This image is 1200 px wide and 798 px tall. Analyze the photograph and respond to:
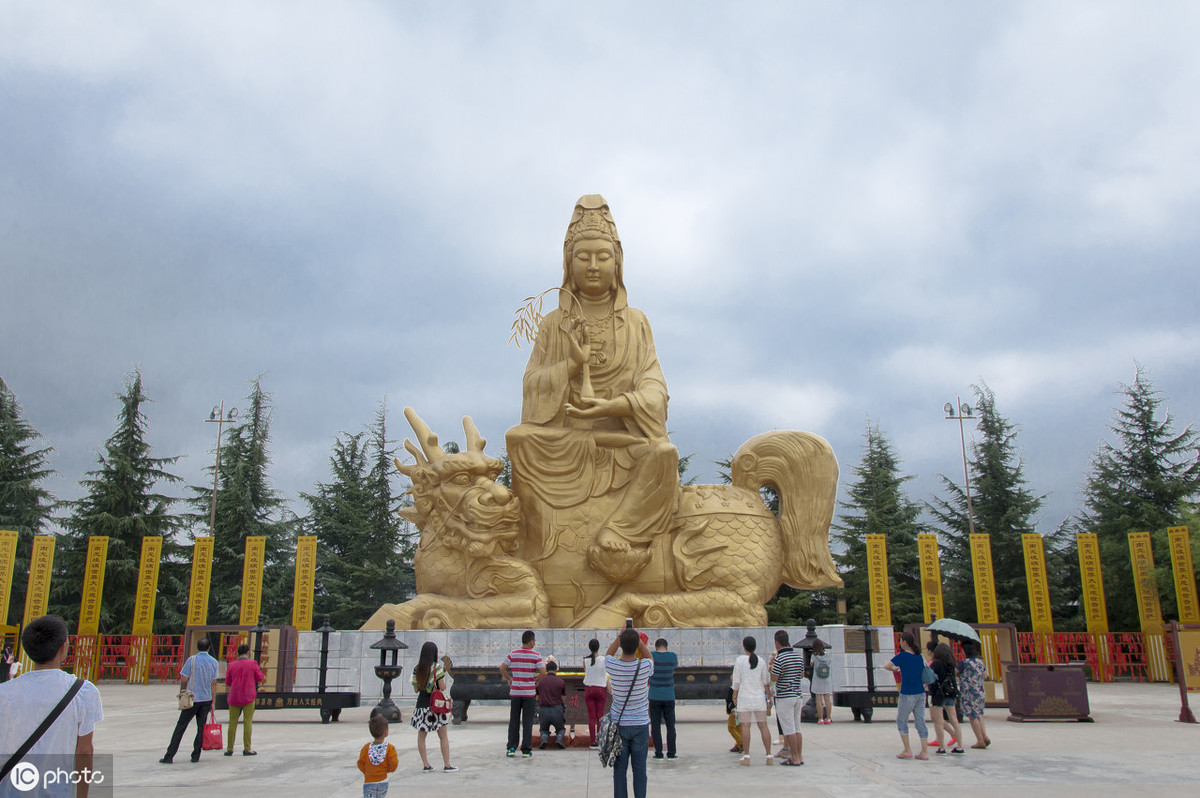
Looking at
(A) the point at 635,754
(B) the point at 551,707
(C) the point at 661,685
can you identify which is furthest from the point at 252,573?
(A) the point at 635,754

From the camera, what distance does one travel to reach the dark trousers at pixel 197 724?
5910 millimetres

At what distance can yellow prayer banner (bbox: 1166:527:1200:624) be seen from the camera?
1515cm

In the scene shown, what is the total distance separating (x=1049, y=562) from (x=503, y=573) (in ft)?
59.1

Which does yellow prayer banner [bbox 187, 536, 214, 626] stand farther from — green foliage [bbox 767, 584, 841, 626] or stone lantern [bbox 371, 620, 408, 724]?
green foliage [bbox 767, 584, 841, 626]

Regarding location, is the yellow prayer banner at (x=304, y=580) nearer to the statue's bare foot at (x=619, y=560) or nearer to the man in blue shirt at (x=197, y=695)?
the statue's bare foot at (x=619, y=560)

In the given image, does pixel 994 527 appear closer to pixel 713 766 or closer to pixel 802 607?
pixel 802 607

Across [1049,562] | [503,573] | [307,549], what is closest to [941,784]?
[503,573]

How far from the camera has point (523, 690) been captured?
6121mm

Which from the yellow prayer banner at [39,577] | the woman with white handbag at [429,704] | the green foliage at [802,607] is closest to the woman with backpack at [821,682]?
the woman with white handbag at [429,704]

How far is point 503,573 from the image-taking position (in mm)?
10688

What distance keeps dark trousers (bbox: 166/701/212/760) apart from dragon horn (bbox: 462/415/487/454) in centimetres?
577

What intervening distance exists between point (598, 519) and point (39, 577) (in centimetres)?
1118

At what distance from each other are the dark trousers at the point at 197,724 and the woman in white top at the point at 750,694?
3.68 meters

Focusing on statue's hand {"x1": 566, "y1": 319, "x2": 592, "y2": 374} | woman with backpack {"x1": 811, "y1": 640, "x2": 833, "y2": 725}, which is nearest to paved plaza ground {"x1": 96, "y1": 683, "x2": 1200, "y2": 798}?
woman with backpack {"x1": 811, "y1": 640, "x2": 833, "y2": 725}
